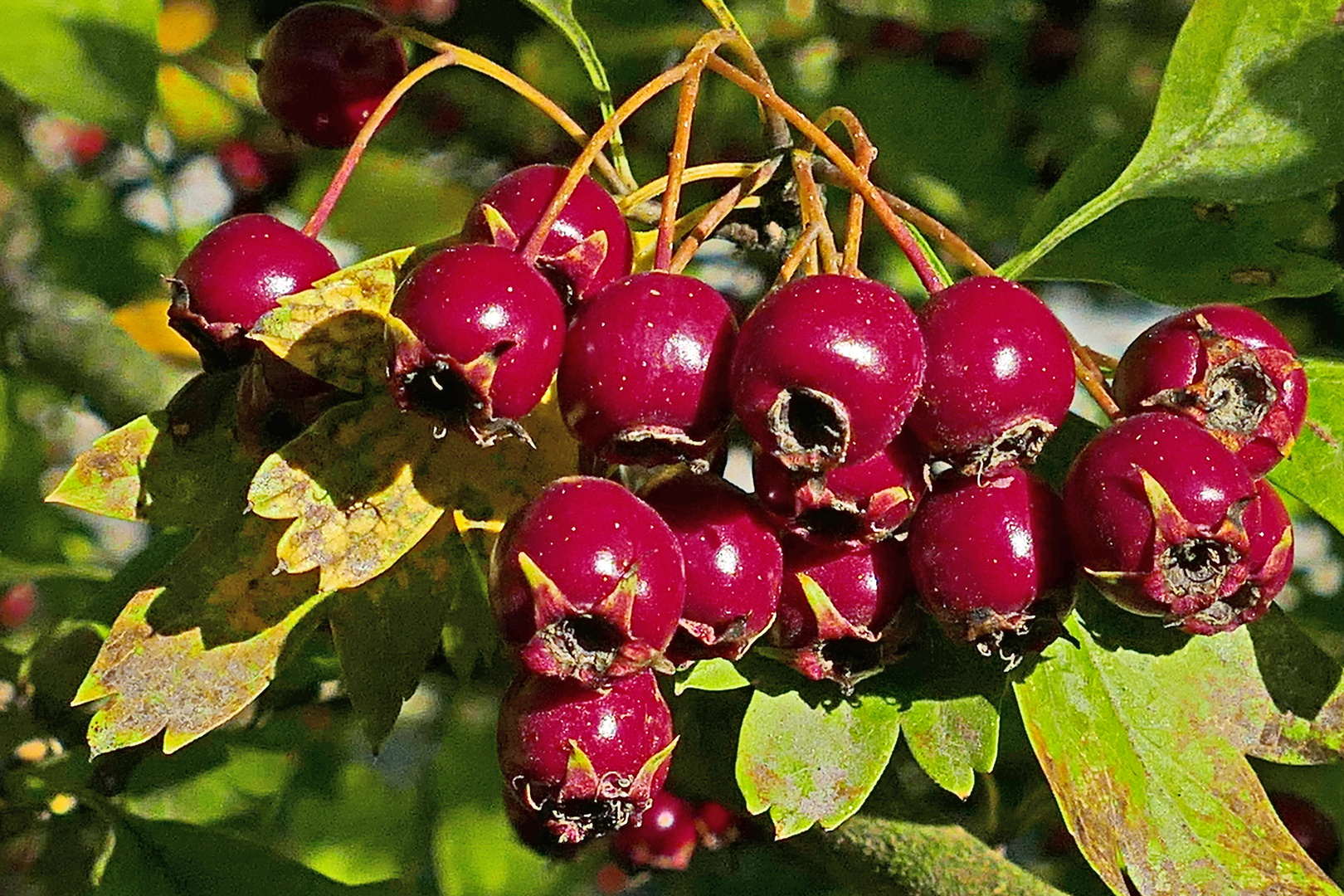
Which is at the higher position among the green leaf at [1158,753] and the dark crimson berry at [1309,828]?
the green leaf at [1158,753]

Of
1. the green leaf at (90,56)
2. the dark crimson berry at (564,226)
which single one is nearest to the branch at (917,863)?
the dark crimson berry at (564,226)

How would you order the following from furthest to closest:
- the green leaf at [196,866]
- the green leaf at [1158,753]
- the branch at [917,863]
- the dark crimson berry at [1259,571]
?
the green leaf at [196,866], the branch at [917,863], the green leaf at [1158,753], the dark crimson berry at [1259,571]

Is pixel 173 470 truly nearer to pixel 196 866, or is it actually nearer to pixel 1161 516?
pixel 196 866

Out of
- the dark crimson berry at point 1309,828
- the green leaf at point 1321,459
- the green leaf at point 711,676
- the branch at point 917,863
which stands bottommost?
the dark crimson berry at point 1309,828

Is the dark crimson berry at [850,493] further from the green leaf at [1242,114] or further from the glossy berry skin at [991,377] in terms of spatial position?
the green leaf at [1242,114]

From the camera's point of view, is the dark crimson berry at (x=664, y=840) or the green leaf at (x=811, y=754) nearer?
the green leaf at (x=811, y=754)

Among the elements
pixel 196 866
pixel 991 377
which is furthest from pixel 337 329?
pixel 196 866

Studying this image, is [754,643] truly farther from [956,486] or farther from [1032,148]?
[1032,148]
